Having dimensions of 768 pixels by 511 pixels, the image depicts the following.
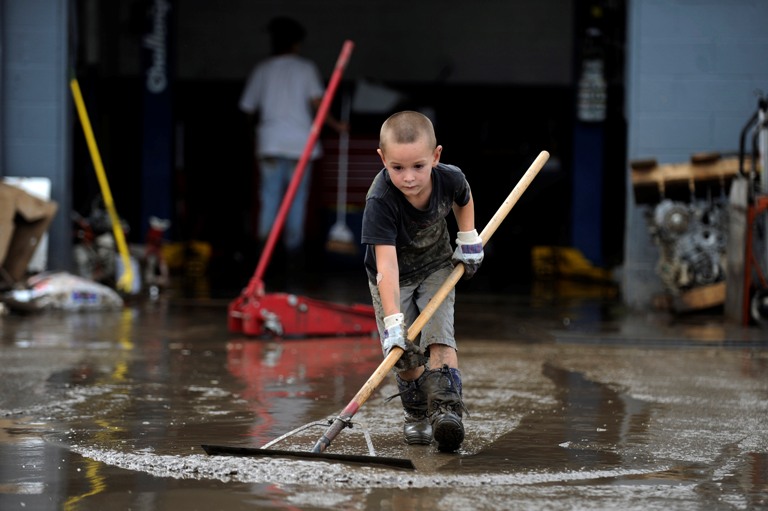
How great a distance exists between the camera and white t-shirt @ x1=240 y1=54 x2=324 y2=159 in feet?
40.5

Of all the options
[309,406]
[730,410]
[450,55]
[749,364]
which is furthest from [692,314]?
[450,55]

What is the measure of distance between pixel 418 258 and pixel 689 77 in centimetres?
629

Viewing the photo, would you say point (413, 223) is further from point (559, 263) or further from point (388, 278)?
point (559, 263)

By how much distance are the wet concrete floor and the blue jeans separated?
9.02 ft

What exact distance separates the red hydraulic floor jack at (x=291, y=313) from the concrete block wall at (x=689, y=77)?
3.07 m

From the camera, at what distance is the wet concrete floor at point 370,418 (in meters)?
4.04

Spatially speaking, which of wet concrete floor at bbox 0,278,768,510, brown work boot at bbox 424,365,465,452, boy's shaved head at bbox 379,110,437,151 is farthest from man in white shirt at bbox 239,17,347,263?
boy's shaved head at bbox 379,110,437,151

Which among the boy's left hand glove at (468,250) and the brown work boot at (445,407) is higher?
the boy's left hand glove at (468,250)

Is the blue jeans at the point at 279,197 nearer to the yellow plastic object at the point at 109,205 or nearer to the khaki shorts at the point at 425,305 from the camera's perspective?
the yellow plastic object at the point at 109,205

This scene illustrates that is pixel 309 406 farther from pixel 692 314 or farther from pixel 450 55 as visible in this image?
pixel 450 55

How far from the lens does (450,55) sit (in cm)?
1927

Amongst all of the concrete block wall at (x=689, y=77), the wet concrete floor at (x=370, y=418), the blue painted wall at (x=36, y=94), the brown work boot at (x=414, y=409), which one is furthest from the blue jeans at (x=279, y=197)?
the brown work boot at (x=414, y=409)

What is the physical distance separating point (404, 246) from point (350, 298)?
6.35 meters

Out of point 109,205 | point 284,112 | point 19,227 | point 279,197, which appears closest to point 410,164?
point 19,227
